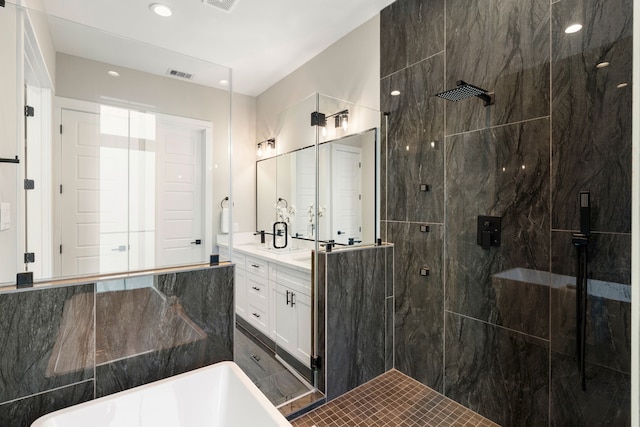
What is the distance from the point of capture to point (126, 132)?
5.29 feet

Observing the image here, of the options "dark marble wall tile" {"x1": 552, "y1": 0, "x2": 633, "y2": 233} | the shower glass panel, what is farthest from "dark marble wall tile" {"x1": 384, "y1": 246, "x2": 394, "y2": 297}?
"dark marble wall tile" {"x1": 552, "y1": 0, "x2": 633, "y2": 233}

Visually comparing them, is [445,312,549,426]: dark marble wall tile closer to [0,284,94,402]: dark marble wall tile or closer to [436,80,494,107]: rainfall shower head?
[436,80,494,107]: rainfall shower head

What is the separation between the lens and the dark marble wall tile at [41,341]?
120 centimetres

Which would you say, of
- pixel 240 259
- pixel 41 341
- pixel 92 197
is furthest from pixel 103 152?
pixel 240 259

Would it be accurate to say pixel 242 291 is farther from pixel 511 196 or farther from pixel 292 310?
pixel 511 196

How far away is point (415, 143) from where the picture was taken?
7.80 feet

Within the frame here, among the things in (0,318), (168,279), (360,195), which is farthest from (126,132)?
(360,195)

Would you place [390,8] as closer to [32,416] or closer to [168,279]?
[168,279]

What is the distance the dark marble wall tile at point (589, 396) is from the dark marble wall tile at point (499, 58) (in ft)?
4.52

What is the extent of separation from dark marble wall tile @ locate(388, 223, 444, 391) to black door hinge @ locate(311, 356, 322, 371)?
72 cm

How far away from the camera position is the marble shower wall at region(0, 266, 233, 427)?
122 centimetres

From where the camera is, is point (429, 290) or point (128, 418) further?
point (429, 290)

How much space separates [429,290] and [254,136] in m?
3.21

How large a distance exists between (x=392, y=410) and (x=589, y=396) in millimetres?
1105
